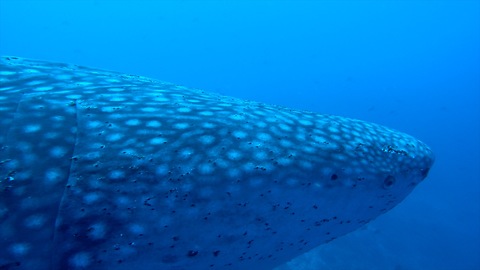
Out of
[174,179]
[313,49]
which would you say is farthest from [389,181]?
A: [313,49]

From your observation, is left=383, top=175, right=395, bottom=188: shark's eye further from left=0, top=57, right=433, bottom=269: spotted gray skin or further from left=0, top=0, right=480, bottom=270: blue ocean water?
left=0, top=0, right=480, bottom=270: blue ocean water

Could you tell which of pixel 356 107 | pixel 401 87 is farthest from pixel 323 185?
pixel 401 87

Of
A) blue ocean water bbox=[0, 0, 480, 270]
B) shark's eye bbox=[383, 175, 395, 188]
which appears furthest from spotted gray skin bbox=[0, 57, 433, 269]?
blue ocean water bbox=[0, 0, 480, 270]

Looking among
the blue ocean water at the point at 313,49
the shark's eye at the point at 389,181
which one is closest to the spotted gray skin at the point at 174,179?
the shark's eye at the point at 389,181

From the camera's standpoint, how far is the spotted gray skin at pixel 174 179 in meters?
1.63

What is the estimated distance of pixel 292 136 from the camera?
2.19 metres

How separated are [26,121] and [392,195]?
2271 mm

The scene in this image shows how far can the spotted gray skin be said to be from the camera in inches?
64.1

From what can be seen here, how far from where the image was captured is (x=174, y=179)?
1.78 m

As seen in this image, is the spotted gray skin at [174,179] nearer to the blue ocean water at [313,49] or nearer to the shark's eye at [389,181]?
the shark's eye at [389,181]

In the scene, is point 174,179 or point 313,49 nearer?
point 174,179

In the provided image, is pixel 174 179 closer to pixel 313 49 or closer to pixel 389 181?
pixel 389 181

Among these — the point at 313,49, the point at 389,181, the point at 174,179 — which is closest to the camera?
the point at 174,179

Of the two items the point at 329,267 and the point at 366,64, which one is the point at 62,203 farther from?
the point at 366,64
